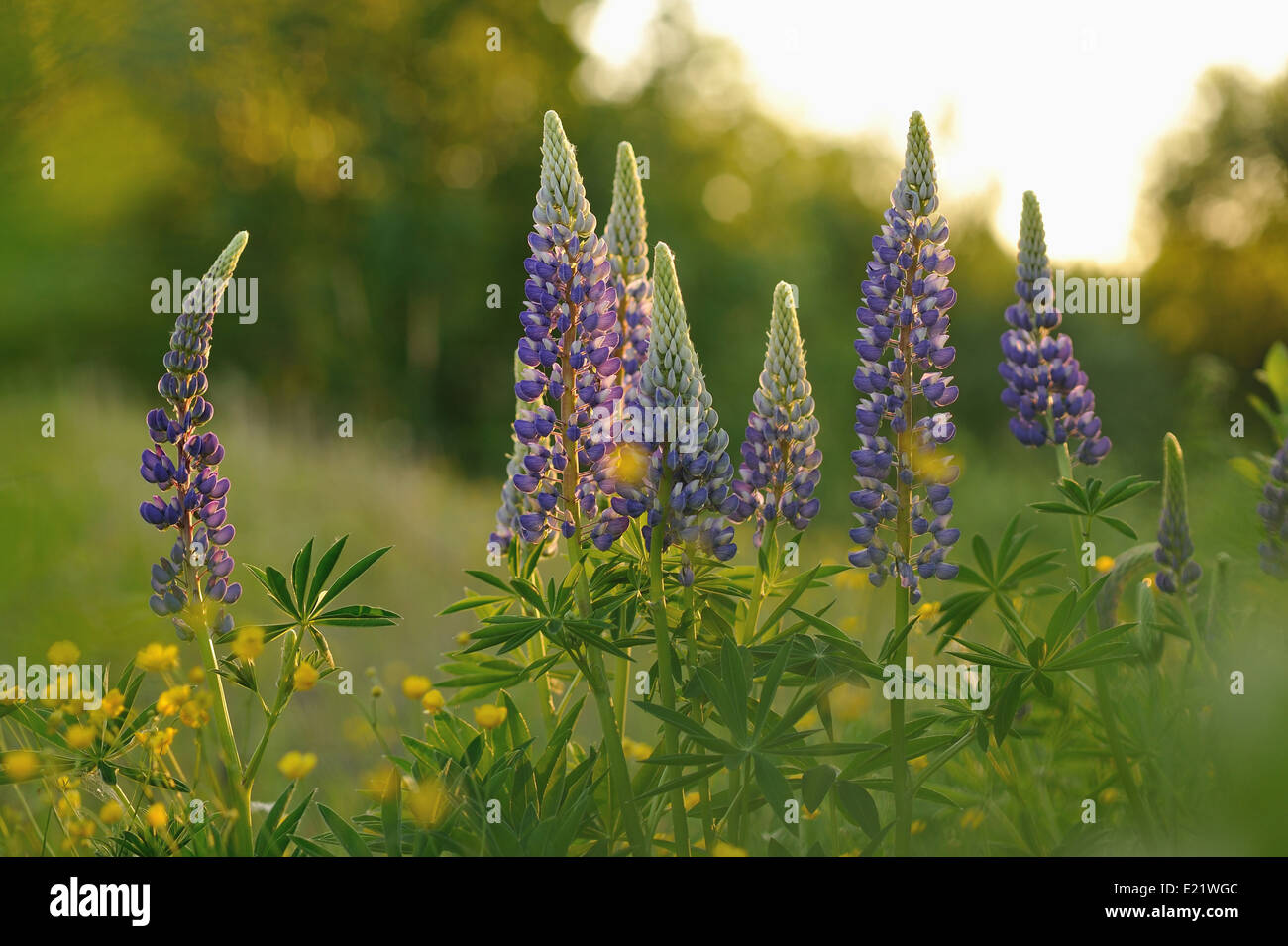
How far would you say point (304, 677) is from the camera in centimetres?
220

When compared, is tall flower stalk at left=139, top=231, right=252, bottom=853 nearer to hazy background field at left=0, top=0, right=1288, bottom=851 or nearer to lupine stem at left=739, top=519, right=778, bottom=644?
lupine stem at left=739, top=519, right=778, bottom=644

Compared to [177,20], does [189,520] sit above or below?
below

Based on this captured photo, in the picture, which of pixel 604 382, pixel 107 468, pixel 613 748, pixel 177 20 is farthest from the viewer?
pixel 107 468

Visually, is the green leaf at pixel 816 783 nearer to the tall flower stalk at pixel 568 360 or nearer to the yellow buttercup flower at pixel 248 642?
the tall flower stalk at pixel 568 360

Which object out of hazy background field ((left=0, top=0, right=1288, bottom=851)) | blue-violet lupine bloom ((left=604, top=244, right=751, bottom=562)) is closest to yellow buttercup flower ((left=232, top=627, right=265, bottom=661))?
blue-violet lupine bloom ((left=604, top=244, right=751, bottom=562))

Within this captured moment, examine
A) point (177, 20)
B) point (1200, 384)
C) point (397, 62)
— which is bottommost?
point (1200, 384)

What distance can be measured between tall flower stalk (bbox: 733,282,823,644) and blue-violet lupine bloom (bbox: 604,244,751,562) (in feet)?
0.47

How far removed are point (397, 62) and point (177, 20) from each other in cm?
2060

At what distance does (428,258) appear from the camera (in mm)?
20547

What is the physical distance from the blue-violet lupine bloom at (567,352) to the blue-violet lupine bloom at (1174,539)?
1.34 m

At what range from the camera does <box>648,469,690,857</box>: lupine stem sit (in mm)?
2176

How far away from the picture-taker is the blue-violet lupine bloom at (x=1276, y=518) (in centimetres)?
289
